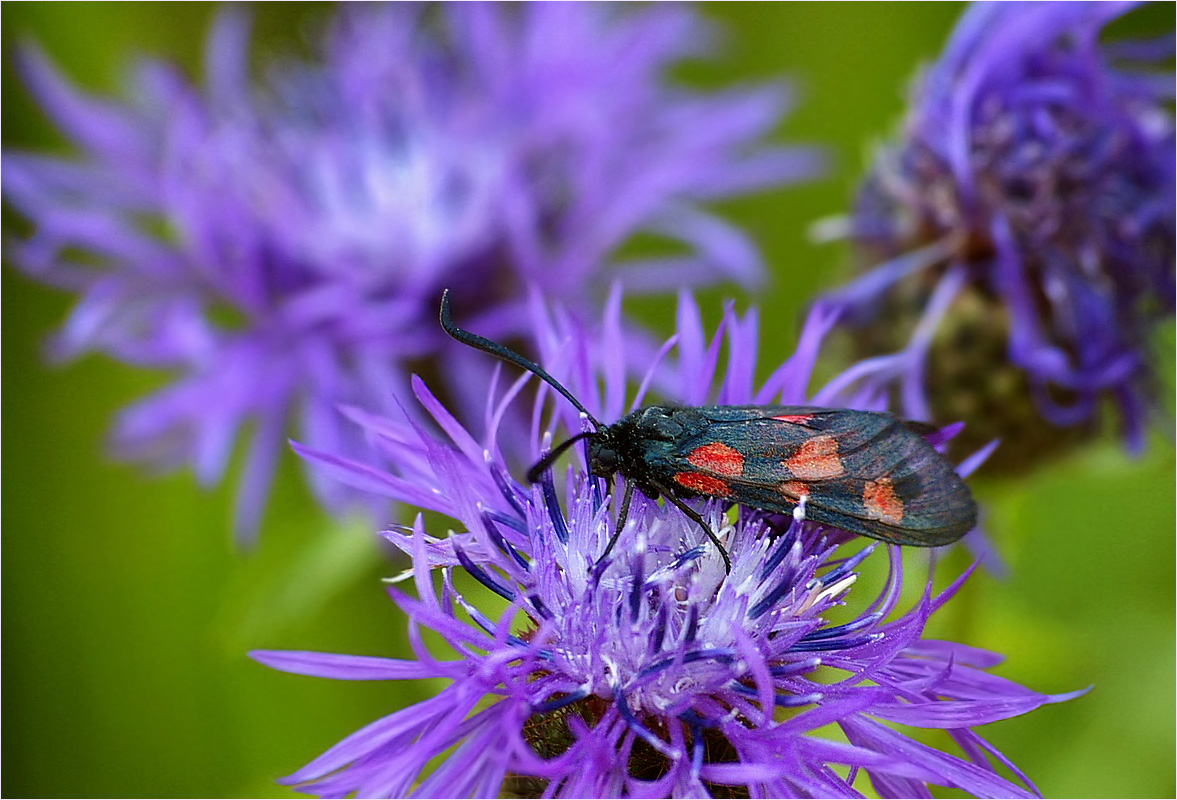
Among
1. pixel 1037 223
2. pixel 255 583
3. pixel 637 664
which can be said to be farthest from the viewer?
pixel 255 583

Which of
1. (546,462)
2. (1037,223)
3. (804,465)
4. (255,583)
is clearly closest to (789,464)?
(804,465)

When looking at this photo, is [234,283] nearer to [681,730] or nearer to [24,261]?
[24,261]

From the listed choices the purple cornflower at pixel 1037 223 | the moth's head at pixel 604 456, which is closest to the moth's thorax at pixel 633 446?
the moth's head at pixel 604 456

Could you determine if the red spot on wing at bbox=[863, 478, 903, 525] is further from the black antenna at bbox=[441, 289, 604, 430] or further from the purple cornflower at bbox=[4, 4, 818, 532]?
the purple cornflower at bbox=[4, 4, 818, 532]

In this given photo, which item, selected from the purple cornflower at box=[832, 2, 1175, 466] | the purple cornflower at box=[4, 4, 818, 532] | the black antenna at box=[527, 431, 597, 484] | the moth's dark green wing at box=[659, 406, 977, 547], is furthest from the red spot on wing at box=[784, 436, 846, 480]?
the purple cornflower at box=[4, 4, 818, 532]

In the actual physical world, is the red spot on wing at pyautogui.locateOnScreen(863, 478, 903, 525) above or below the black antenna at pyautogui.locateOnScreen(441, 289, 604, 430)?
below

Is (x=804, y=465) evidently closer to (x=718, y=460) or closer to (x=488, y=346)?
(x=718, y=460)
